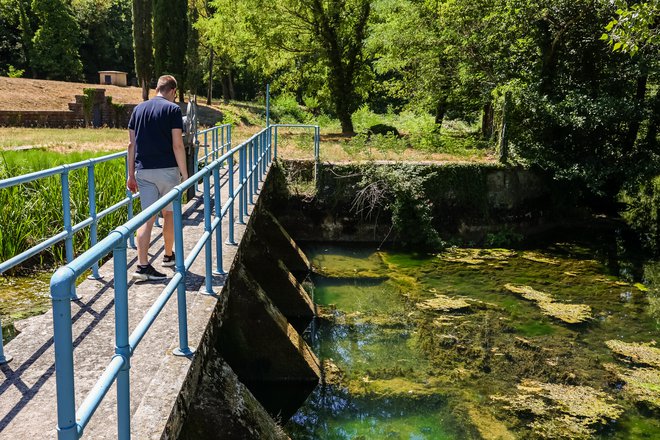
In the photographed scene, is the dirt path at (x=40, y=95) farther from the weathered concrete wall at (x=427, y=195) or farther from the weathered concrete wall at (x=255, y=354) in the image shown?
the weathered concrete wall at (x=255, y=354)

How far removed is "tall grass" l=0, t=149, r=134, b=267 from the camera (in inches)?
307

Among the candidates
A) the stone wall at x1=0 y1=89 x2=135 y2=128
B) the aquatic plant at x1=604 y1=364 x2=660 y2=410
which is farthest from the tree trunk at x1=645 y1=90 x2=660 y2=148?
the stone wall at x1=0 y1=89 x2=135 y2=128

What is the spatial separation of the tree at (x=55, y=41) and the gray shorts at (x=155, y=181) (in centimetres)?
4187

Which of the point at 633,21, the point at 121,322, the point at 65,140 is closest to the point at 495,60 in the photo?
the point at 633,21

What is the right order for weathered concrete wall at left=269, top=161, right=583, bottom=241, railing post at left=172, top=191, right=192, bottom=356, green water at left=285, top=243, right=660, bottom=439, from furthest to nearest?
weathered concrete wall at left=269, top=161, right=583, bottom=241 < green water at left=285, top=243, right=660, bottom=439 < railing post at left=172, top=191, right=192, bottom=356

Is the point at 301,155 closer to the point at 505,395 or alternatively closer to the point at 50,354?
the point at 505,395

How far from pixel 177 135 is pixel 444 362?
4.70 meters

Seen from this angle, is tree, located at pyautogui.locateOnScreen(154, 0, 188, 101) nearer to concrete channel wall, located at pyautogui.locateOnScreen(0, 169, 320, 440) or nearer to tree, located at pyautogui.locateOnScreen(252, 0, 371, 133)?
tree, located at pyautogui.locateOnScreen(252, 0, 371, 133)

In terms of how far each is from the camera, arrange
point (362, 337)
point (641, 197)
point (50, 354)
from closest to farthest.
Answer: point (50, 354)
point (362, 337)
point (641, 197)

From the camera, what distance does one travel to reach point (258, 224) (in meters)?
10.5

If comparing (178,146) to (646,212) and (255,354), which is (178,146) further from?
(646,212)

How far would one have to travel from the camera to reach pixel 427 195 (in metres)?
15.1

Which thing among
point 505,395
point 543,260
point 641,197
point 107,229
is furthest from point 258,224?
point 641,197

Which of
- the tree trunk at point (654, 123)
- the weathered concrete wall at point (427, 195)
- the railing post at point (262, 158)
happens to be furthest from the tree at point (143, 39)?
the tree trunk at point (654, 123)
